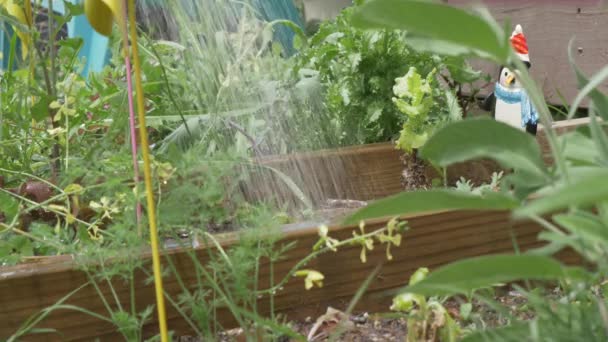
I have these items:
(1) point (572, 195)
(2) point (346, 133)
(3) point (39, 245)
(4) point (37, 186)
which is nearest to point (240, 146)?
(2) point (346, 133)

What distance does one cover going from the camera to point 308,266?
1077 millimetres

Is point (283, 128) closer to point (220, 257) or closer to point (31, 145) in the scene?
point (31, 145)

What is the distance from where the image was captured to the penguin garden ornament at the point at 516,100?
5.02 feet

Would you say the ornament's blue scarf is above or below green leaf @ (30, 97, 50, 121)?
below

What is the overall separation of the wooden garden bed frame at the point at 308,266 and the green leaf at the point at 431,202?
39 centimetres

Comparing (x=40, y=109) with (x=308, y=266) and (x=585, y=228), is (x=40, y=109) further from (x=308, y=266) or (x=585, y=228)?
(x=585, y=228)

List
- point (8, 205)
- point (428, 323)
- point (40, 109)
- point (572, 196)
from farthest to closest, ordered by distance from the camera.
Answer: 1. point (40, 109)
2. point (8, 205)
3. point (428, 323)
4. point (572, 196)

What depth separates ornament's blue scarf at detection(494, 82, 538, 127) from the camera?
152 cm

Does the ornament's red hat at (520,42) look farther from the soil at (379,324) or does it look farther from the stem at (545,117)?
the stem at (545,117)

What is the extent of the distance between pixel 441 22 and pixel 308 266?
0.66 meters

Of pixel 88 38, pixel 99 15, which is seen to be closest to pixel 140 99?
pixel 99 15

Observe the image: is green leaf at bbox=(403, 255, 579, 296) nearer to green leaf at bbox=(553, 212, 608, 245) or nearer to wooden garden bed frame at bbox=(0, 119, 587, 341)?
green leaf at bbox=(553, 212, 608, 245)

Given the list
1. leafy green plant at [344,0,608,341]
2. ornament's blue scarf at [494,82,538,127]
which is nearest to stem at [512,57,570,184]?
leafy green plant at [344,0,608,341]

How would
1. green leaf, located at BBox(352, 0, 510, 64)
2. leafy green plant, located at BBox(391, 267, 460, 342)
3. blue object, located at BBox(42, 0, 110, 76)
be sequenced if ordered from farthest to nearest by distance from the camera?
blue object, located at BBox(42, 0, 110, 76), leafy green plant, located at BBox(391, 267, 460, 342), green leaf, located at BBox(352, 0, 510, 64)
